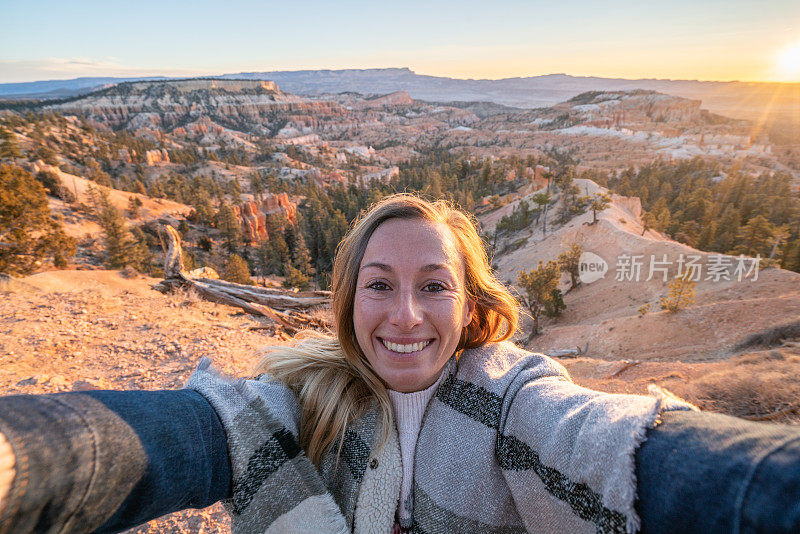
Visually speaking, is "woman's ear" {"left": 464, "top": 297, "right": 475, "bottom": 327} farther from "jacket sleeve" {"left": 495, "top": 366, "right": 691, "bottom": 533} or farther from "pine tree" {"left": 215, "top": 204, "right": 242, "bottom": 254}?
"pine tree" {"left": 215, "top": 204, "right": 242, "bottom": 254}

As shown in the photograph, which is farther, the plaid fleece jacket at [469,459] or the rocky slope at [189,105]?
the rocky slope at [189,105]

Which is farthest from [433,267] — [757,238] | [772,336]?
[757,238]

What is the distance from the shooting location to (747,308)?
11805 millimetres

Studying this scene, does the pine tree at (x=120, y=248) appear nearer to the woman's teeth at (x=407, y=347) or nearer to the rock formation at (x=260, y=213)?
the rock formation at (x=260, y=213)

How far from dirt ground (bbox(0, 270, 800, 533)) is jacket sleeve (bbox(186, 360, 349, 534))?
2244mm

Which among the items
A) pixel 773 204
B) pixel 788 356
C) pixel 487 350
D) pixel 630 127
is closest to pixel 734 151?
pixel 630 127

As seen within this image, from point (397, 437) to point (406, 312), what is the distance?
2.04 feet

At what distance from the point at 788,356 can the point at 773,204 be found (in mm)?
39245

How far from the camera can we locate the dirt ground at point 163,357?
4.75 metres

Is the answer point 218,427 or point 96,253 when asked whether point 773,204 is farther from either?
point 96,253

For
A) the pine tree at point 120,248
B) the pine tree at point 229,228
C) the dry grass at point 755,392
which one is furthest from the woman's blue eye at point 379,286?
the pine tree at point 229,228

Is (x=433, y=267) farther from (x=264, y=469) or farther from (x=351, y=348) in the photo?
(x=264, y=469)

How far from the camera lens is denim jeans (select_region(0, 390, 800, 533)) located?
78 centimetres

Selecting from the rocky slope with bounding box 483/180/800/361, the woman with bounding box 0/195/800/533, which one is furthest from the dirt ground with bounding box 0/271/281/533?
the rocky slope with bounding box 483/180/800/361
